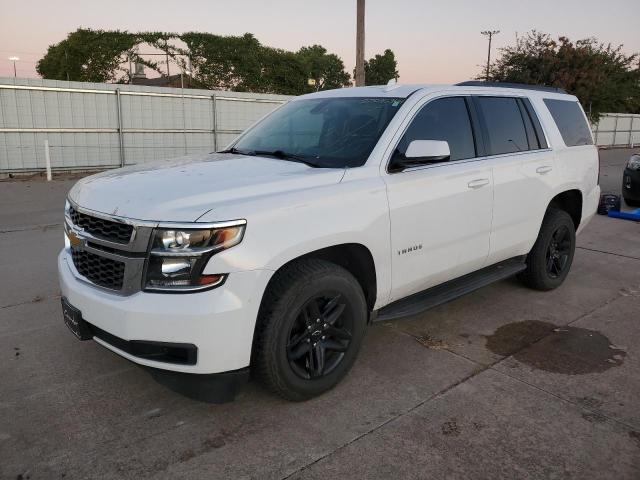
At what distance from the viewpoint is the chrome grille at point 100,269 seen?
281 centimetres

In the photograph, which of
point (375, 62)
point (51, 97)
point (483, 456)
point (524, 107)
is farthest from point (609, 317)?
point (375, 62)

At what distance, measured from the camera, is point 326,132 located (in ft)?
12.8

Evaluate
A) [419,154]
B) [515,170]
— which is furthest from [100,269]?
[515,170]

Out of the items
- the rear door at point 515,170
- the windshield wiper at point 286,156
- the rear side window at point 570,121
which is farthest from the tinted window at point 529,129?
the windshield wiper at point 286,156

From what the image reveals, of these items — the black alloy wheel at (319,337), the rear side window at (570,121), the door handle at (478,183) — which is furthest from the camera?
the rear side window at (570,121)

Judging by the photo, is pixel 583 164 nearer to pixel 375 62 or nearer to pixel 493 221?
pixel 493 221

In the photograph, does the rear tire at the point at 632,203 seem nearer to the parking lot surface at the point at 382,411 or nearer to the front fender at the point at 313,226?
the parking lot surface at the point at 382,411

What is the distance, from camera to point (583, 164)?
211 inches

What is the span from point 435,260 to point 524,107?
6.36 feet

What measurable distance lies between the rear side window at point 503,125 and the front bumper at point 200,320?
8.10ft

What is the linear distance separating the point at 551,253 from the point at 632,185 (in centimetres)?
630

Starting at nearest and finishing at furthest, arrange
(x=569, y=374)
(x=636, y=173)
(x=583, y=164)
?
(x=569, y=374), (x=583, y=164), (x=636, y=173)

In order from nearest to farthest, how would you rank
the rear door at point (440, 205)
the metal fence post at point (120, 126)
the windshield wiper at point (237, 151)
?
the rear door at point (440, 205) < the windshield wiper at point (237, 151) < the metal fence post at point (120, 126)

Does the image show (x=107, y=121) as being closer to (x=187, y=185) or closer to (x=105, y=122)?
(x=105, y=122)
